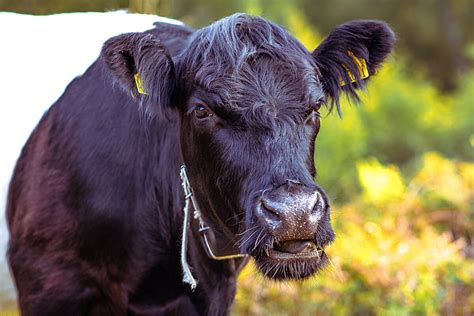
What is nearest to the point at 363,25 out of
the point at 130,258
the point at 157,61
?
the point at 157,61

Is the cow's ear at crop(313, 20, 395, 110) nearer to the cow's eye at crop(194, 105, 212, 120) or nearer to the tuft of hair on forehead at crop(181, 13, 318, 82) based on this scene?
the tuft of hair on forehead at crop(181, 13, 318, 82)

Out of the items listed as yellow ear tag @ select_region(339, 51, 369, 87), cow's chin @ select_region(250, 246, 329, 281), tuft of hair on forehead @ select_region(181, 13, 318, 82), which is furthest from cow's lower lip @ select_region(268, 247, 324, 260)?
yellow ear tag @ select_region(339, 51, 369, 87)

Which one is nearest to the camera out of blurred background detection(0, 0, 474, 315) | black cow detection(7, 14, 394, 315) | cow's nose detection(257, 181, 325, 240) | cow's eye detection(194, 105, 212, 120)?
cow's nose detection(257, 181, 325, 240)

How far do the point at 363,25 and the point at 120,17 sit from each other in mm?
1343

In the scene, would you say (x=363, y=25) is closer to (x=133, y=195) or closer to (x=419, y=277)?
(x=133, y=195)

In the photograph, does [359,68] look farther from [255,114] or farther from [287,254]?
[287,254]

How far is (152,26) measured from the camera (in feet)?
14.5

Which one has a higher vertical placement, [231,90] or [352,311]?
[231,90]

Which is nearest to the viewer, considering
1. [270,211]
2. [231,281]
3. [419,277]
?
[270,211]

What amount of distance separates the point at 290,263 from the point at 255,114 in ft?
1.84

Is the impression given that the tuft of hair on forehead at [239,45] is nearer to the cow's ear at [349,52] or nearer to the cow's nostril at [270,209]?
the cow's ear at [349,52]

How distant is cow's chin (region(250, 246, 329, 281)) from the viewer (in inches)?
126

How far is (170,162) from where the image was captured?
4.01 meters

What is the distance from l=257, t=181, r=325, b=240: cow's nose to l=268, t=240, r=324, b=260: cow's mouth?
2.3 inches
